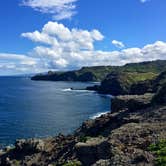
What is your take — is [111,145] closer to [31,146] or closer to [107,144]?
[107,144]

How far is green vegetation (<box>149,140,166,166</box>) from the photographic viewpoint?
33.8 m

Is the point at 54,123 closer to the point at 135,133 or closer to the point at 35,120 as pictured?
the point at 35,120

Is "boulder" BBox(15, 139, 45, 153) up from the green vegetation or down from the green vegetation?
down

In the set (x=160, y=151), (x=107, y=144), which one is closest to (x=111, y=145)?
(x=107, y=144)

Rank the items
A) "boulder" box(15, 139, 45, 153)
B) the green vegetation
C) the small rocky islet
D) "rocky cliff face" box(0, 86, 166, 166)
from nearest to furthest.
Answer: the green vegetation
the small rocky islet
"rocky cliff face" box(0, 86, 166, 166)
"boulder" box(15, 139, 45, 153)

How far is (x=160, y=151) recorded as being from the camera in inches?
1435

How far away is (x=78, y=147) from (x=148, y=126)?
9.51m

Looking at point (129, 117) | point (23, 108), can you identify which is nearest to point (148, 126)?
point (129, 117)

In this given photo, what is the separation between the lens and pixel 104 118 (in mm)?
68938

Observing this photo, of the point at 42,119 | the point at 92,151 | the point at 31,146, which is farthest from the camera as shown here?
the point at 42,119

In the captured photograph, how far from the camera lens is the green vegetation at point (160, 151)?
1332 inches

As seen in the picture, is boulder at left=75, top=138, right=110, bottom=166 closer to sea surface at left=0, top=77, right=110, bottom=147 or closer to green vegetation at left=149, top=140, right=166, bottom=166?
green vegetation at left=149, top=140, right=166, bottom=166

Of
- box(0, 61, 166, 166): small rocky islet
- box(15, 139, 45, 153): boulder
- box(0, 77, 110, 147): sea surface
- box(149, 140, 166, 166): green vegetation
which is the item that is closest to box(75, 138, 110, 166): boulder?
box(0, 61, 166, 166): small rocky islet

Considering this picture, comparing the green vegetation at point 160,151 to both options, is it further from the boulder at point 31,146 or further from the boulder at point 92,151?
the boulder at point 31,146
